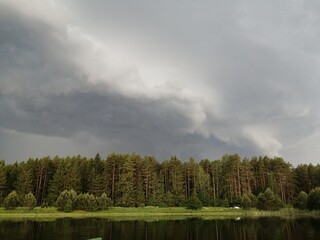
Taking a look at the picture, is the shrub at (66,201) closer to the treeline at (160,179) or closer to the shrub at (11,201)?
the treeline at (160,179)

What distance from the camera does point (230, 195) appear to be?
453 feet

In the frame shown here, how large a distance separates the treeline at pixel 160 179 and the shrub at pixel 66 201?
13.2 ft

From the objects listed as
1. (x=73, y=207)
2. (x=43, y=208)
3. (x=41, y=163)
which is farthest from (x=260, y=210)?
(x=41, y=163)

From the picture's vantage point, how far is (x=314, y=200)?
10975 centimetres

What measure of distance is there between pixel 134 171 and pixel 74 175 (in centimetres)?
2757

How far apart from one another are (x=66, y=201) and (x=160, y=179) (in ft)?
153

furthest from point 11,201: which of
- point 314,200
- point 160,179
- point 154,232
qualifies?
point 314,200

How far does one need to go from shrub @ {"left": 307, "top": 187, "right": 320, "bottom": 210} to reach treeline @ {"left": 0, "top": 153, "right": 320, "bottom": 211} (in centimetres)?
632

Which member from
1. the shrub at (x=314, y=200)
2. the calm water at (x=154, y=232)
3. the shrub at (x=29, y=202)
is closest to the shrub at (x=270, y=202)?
the shrub at (x=314, y=200)

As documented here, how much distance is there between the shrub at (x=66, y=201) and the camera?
350 feet

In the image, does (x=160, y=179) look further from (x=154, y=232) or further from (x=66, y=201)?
(x=154, y=232)

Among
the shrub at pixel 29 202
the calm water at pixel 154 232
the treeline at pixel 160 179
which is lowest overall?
the calm water at pixel 154 232

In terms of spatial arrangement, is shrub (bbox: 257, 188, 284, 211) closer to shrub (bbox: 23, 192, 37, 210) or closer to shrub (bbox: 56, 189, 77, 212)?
shrub (bbox: 56, 189, 77, 212)

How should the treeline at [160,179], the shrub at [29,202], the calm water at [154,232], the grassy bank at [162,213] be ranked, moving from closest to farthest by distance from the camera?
the calm water at [154,232]
the grassy bank at [162,213]
the shrub at [29,202]
the treeline at [160,179]
